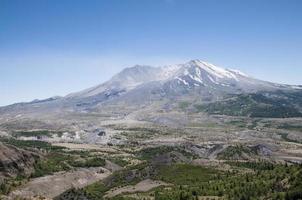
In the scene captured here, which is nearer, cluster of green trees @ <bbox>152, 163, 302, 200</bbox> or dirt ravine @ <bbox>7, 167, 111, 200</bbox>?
cluster of green trees @ <bbox>152, 163, 302, 200</bbox>

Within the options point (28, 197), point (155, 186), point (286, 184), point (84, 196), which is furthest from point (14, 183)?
point (286, 184)

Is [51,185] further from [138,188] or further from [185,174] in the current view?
[185,174]

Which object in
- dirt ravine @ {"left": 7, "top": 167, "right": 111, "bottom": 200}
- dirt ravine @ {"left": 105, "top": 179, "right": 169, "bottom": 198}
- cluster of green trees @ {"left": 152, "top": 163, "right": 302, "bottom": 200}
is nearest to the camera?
cluster of green trees @ {"left": 152, "top": 163, "right": 302, "bottom": 200}

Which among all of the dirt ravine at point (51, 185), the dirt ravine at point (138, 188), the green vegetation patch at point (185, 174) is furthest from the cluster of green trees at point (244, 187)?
the dirt ravine at point (51, 185)

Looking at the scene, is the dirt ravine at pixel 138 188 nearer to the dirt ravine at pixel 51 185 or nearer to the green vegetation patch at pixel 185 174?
the green vegetation patch at pixel 185 174

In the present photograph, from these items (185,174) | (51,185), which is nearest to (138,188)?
(185,174)

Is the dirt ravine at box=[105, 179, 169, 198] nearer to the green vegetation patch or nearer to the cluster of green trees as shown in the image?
the green vegetation patch

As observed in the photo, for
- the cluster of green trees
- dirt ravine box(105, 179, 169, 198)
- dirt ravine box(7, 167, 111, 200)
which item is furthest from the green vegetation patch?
dirt ravine box(7, 167, 111, 200)

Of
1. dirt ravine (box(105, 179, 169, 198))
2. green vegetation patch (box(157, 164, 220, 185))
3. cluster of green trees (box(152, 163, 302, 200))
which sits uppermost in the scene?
cluster of green trees (box(152, 163, 302, 200))
